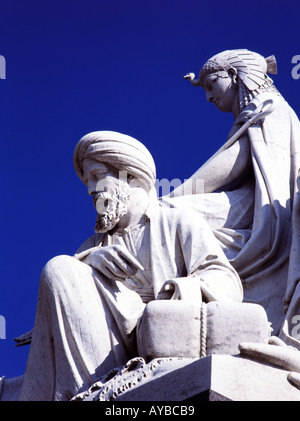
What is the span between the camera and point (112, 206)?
8758 mm

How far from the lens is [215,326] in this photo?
7379 millimetres

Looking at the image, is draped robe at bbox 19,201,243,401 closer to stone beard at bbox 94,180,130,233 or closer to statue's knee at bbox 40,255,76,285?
statue's knee at bbox 40,255,76,285

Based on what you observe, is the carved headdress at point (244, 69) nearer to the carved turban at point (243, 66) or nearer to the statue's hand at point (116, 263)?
the carved turban at point (243, 66)

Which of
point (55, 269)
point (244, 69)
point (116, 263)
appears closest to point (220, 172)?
A: point (244, 69)

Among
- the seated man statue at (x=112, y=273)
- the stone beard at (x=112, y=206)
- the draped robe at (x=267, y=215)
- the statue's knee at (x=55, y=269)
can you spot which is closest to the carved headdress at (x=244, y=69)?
the draped robe at (x=267, y=215)

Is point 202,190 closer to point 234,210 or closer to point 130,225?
point 234,210

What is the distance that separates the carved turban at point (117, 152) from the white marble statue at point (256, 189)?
0.74 meters

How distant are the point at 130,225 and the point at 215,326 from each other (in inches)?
65.3

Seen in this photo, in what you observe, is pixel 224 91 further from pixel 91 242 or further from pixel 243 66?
pixel 91 242

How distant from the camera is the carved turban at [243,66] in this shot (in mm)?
10422

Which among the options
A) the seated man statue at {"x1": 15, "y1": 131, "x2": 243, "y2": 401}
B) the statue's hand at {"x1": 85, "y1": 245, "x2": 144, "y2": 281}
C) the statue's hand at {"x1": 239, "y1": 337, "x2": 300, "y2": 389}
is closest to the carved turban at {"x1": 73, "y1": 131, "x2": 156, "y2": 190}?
the seated man statue at {"x1": 15, "y1": 131, "x2": 243, "y2": 401}

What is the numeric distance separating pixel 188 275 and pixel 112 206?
2.69ft
